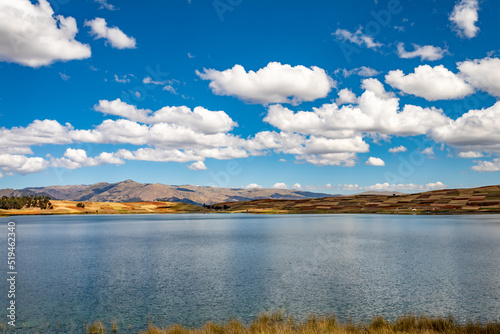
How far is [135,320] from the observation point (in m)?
29.7

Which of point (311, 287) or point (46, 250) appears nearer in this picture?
point (311, 287)

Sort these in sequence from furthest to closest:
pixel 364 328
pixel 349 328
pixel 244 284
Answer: pixel 244 284, pixel 364 328, pixel 349 328

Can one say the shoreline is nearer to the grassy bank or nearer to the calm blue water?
the grassy bank

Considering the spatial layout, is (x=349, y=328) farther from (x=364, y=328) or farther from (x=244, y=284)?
(x=244, y=284)

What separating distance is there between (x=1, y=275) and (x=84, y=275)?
10.7m

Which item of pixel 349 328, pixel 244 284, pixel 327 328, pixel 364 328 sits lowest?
pixel 244 284

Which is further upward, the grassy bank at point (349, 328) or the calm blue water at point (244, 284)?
the grassy bank at point (349, 328)

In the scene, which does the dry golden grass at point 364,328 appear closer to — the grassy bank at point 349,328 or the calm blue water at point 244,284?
the grassy bank at point 349,328

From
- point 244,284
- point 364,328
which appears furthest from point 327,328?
point 244,284

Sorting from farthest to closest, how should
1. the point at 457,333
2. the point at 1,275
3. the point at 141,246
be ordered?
the point at 141,246 < the point at 1,275 < the point at 457,333

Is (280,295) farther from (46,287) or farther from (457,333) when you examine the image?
(46,287)

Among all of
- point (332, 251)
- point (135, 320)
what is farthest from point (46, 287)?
point (332, 251)

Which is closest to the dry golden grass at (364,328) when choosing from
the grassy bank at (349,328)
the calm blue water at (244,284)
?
the grassy bank at (349,328)

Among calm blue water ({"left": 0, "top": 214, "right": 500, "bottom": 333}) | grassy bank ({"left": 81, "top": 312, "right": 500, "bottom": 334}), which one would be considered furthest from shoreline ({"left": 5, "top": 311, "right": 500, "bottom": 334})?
calm blue water ({"left": 0, "top": 214, "right": 500, "bottom": 333})
